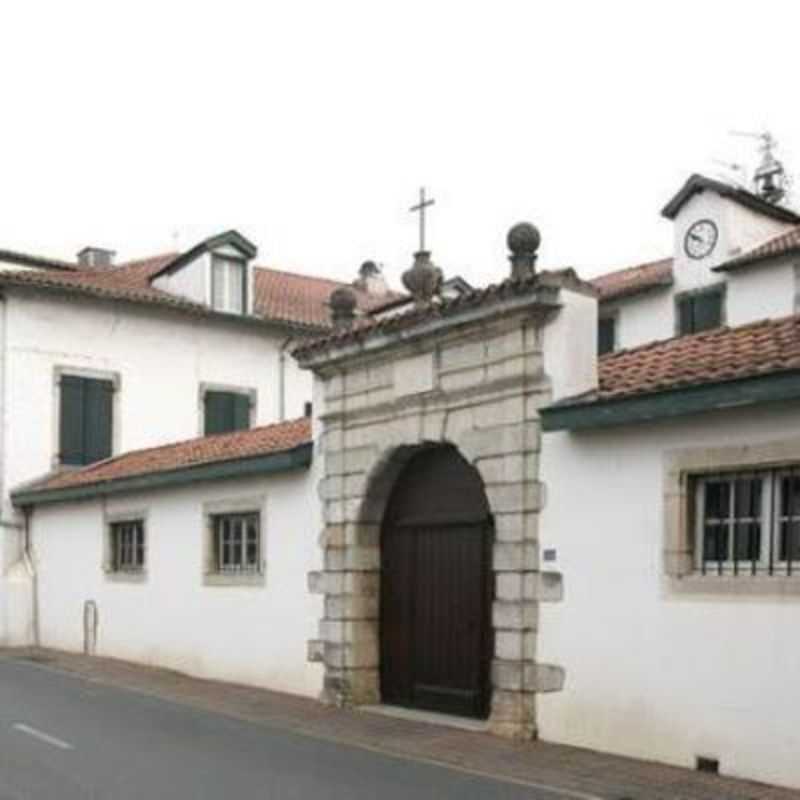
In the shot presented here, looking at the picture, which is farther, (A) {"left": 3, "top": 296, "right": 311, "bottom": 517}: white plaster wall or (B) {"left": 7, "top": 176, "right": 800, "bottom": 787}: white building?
(A) {"left": 3, "top": 296, "right": 311, "bottom": 517}: white plaster wall

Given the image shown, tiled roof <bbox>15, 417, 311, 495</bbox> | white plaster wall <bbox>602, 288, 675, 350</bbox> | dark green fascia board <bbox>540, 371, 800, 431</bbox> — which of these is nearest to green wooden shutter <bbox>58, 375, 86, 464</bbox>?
tiled roof <bbox>15, 417, 311, 495</bbox>

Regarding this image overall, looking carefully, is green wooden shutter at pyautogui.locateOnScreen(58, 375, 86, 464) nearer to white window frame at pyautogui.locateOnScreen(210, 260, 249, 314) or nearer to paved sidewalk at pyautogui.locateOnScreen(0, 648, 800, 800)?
white window frame at pyautogui.locateOnScreen(210, 260, 249, 314)

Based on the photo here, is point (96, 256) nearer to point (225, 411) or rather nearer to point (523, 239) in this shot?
point (225, 411)

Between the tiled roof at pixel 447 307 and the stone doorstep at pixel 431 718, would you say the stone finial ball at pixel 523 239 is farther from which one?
the stone doorstep at pixel 431 718

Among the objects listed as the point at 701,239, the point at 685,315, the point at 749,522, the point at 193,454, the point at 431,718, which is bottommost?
the point at 431,718

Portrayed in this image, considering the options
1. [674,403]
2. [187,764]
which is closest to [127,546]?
[187,764]

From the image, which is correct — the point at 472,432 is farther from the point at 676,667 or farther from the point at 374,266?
the point at 374,266

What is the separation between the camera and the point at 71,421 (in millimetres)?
26438

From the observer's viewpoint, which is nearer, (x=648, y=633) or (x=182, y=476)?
(x=648, y=633)

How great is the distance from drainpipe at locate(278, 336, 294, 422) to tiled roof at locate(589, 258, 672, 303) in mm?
6979

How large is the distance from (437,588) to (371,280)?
24601 mm

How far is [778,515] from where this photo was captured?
33.9 ft

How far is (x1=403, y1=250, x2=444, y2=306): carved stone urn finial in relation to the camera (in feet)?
49.1

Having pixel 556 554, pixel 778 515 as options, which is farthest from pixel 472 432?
pixel 778 515
